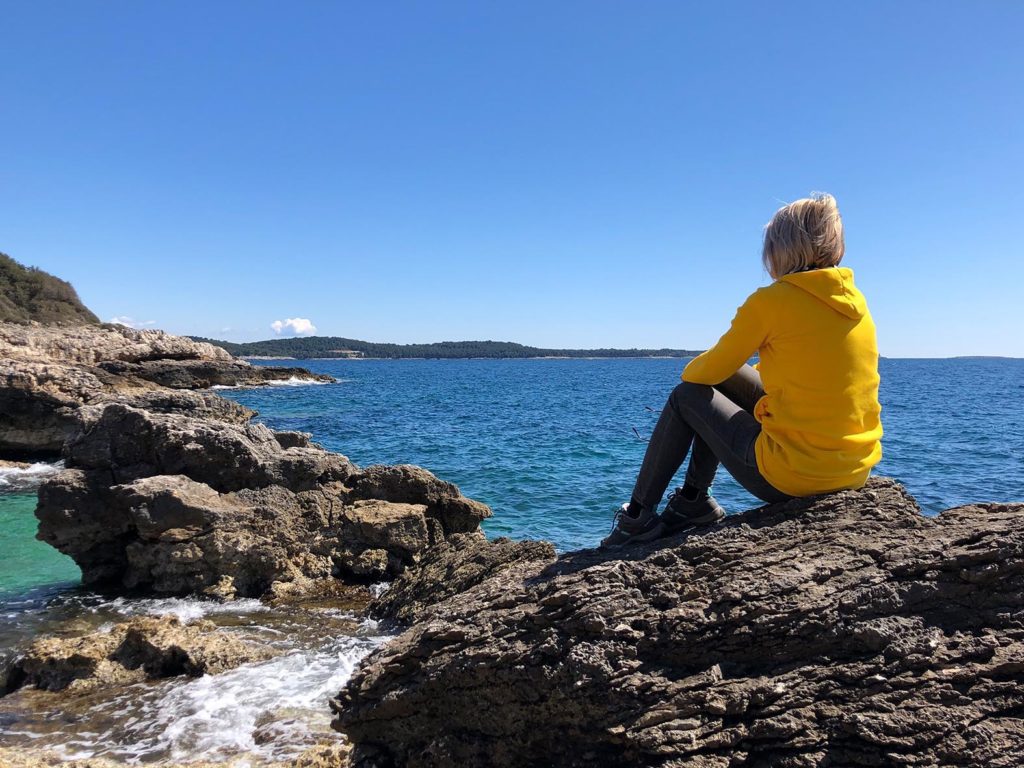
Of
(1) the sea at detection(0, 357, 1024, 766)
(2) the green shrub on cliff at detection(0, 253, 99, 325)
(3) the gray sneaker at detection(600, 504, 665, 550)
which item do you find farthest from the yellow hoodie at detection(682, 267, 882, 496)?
(2) the green shrub on cliff at detection(0, 253, 99, 325)

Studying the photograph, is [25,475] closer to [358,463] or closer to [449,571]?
[358,463]

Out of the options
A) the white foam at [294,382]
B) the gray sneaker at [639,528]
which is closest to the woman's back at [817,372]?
the gray sneaker at [639,528]

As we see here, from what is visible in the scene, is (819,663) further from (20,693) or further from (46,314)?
(46,314)

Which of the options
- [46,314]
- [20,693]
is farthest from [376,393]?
[20,693]

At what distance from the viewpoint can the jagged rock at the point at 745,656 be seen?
351cm

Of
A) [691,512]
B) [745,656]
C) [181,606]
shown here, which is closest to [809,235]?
[691,512]

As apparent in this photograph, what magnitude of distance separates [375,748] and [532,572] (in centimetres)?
153

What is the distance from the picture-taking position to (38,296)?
61500mm

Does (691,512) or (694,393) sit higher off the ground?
(694,393)

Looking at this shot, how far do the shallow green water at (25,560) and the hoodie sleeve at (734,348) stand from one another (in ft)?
36.1

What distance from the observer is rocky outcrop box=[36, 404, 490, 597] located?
391 inches

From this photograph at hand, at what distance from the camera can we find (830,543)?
4.19 meters

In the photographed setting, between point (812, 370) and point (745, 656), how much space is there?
5.70 ft

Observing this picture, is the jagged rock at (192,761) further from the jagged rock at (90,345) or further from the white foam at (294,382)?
the white foam at (294,382)
